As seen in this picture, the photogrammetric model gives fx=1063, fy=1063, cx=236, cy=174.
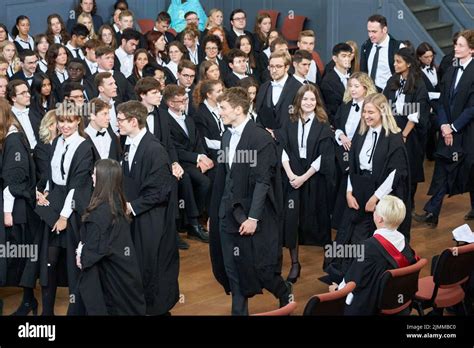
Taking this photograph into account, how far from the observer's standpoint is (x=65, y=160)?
9039mm

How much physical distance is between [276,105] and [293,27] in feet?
24.5

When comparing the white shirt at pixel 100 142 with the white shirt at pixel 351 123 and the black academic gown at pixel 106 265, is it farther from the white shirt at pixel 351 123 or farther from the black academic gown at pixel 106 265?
the white shirt at pixel 351 123

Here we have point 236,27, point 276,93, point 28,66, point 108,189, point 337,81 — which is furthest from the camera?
point 236,27

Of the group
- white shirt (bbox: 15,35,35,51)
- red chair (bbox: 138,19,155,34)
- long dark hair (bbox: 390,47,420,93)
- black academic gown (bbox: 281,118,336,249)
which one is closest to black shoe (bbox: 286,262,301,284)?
black academic gown (bbox: 281,118,336,249)

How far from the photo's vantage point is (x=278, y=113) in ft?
36.6

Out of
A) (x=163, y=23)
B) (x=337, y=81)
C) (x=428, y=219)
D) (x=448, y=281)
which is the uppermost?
(x=163, y=23)

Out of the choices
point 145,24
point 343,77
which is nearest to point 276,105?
point 343,77

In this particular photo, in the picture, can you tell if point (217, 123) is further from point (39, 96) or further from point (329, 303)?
point (329, 303)

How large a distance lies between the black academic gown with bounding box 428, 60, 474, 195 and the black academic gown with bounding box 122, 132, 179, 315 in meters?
4.16

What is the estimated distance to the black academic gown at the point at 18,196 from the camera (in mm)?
9312

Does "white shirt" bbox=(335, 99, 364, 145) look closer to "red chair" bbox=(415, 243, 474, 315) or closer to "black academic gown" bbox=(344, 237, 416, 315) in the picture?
"red chair" bbox=(415, 243, 474, 315)

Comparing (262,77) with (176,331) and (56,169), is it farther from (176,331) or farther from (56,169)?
(176,331)

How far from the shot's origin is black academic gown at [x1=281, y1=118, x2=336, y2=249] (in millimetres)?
10227

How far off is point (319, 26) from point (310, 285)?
29.4 feet
